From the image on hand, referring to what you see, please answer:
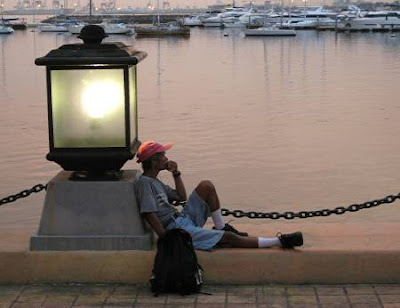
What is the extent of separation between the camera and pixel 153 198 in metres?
6.29

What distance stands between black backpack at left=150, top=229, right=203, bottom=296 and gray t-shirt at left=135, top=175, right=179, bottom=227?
249 mm

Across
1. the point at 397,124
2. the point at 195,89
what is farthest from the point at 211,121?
the point at 195,89

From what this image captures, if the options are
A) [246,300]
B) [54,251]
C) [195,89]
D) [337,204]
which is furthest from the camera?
[195,89]

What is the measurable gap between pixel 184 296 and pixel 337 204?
789 cm

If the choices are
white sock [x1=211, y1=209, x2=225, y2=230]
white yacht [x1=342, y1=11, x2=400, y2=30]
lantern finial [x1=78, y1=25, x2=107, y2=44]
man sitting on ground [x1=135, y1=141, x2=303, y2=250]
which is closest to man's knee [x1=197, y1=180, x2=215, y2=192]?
man sitting on ground [x1=135, y1=141, x2=303, y2=250]

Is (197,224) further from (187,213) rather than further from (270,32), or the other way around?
(270,32)

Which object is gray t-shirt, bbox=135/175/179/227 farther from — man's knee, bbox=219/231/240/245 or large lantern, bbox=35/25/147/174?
man's knee, bbox=219/231/240/245

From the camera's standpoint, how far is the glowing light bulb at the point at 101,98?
248 inches

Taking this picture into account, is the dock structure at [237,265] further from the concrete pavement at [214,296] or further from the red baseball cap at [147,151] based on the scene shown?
the red baseball cap at [147,151]

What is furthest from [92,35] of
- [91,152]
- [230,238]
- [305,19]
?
[305,19]

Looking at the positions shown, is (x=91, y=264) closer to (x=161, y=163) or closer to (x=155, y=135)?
(x=161, y=163)

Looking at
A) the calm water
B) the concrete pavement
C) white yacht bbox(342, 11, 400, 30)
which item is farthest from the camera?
white yacht bbox(342, 11, 400, 30)

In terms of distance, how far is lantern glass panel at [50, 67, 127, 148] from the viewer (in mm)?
6273

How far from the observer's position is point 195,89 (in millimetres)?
33031
